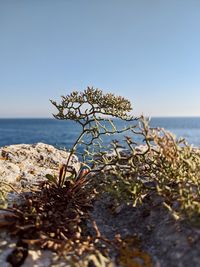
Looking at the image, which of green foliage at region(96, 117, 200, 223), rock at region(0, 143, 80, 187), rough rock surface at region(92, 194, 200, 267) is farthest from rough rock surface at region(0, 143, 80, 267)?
green foliage at region(96, 117, 200, 223)

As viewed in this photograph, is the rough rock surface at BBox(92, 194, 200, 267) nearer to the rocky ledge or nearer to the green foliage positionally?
the rocky ledge

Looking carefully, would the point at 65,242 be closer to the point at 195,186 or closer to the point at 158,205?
the point at 158,205

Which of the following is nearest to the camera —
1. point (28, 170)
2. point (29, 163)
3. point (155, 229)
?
point (155, 229)

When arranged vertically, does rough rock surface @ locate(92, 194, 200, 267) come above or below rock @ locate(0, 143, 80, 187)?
below

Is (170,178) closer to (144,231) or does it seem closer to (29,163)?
(144,231)

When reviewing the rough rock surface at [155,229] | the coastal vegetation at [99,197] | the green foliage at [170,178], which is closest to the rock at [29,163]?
the coastal vegetation at [99,197]

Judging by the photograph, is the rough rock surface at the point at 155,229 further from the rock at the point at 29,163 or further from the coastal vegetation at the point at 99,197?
the rock at the point at 29,163

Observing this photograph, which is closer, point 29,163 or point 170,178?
point 170,178

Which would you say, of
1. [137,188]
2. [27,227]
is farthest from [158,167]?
[27,227]

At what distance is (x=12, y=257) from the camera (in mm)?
4145

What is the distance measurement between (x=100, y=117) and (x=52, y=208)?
194cm

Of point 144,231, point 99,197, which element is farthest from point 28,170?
point 144,231

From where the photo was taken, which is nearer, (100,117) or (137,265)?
(137,265)

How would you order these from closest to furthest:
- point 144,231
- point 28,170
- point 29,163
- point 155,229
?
point 155,229 < point 144,231 < point 28,170 < point 29,163
